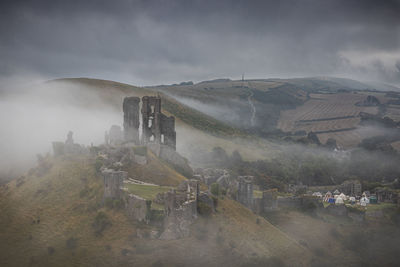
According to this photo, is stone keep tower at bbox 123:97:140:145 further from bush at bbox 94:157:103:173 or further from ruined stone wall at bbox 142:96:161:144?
bush at bbox 94:157:103:173

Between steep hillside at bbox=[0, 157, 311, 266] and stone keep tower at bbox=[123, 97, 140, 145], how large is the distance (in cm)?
2002

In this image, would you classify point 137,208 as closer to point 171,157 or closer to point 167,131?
point 171,157

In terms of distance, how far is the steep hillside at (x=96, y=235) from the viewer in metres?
24.4

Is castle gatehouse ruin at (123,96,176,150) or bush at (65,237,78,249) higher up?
castle gatehouse ruin at (123,96,176,150)

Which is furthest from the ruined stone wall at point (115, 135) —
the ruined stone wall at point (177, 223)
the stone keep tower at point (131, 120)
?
the ruined stone wall at point (177, 223)

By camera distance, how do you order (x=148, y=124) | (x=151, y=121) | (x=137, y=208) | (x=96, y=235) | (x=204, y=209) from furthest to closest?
(x=151, y=121)
(x=148, y=124)
(x=204, y=209)
(x=137, y=208)
(x=96, y=235)

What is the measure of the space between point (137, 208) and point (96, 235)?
316 centimetres

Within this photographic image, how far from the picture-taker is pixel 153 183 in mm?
37406

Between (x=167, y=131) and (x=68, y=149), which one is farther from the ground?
(x=167, y=131)

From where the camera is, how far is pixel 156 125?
5681 centimetres

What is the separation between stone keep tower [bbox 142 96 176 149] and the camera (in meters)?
56.8

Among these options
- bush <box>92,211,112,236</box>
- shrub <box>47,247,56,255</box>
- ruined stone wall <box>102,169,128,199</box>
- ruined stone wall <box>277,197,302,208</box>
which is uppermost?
ruined stone wall <box>102,169,128,199</box>

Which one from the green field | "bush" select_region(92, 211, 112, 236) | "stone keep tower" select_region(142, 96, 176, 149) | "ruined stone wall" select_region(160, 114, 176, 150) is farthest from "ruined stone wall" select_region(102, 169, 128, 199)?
"ruined stone wall" select_region(160, 114, 176, 150)

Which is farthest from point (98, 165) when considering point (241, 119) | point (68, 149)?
point (241, 119)
